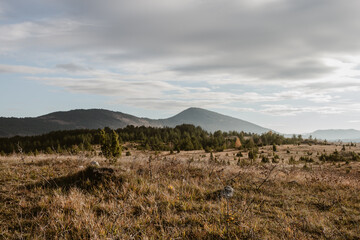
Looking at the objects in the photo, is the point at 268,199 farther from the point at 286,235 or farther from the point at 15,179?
the point at 15,179

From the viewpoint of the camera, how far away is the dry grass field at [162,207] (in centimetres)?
458

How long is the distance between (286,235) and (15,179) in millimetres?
8658

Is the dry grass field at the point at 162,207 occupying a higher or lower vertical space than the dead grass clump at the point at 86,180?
lower

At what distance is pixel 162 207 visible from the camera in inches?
230

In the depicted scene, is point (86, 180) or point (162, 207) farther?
point (86, 180)

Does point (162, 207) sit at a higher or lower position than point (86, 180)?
lower

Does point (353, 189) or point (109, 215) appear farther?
point (353, 189)

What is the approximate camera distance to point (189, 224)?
5.00 m

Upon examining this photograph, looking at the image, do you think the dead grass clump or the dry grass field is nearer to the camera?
the dry grass field

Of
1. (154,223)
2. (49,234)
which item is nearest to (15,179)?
(49,234)

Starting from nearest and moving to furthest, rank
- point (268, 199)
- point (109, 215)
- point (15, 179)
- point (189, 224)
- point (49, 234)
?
point (49, 234) → point (189, 224) → point (109, 215) → point (268, 199) → point (15, 179)

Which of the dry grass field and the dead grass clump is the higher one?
the dead grass clump

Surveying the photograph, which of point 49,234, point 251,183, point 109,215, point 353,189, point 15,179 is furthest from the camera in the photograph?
point 353,189

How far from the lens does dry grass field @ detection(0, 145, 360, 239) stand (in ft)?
15.0
